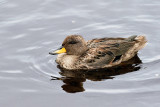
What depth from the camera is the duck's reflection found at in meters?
10.9

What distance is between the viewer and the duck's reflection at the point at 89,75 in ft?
35.8

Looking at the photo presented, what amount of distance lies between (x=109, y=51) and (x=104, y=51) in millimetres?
162

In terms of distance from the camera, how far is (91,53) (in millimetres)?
12078

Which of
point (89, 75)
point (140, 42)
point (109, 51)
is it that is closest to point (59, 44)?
point (109, 51)

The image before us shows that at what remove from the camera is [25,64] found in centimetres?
1191

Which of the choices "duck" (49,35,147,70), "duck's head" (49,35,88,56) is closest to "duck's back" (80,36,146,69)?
"duck" (49,35,147,70)

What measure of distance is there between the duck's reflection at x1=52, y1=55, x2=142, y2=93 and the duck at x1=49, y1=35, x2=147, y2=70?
22 cm

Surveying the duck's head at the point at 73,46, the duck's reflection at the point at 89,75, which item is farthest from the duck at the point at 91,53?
the duck's reflection at the point at 89,75

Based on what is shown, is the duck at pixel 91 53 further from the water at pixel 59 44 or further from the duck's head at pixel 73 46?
the water at pixel 59 44

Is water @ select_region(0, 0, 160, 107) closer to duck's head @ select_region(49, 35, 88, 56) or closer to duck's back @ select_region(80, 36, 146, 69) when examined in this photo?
duck's back @ select_region(80, 36, 146, 69)

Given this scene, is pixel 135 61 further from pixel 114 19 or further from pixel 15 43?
pixel 15 43

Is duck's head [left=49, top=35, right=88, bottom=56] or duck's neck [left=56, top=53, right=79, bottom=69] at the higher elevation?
duck's head [left=49, top=35, right=88, bottom=56]

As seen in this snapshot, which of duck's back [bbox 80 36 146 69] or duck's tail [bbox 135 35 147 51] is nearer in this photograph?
duck's back [bbox 80 36 146 69]

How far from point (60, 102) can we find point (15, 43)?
12.3 feet
